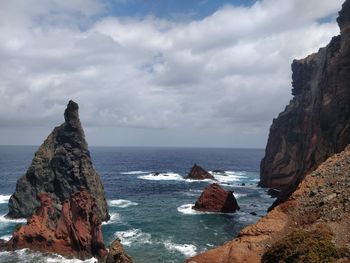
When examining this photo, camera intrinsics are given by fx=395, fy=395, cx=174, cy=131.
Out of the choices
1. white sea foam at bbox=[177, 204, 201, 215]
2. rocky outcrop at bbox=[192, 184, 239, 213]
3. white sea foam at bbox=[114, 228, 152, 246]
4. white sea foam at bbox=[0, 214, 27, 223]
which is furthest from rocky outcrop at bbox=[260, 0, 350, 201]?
white sea foam at bbox=[0, 214, 27, 223]

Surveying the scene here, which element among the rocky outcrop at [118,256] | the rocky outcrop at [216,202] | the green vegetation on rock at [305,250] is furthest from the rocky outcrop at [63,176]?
the green vegetation on rock at [305,250]

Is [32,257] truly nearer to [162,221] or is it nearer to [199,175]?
[162,221]

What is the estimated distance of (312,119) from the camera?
3740 inches

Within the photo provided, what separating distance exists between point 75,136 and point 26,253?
30.0 m

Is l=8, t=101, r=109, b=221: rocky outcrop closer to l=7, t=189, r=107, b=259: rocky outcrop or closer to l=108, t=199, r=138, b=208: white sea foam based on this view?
l=108, t=199, r=138, b=208: white sea foam

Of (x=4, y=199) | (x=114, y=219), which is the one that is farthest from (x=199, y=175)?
(x=114, y=219)

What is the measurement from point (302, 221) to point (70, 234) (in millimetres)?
36603

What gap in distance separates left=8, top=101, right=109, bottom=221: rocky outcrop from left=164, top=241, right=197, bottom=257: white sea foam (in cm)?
2055

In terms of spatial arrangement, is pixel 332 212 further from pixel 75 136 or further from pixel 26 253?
pixel 75 136

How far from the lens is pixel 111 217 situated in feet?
261

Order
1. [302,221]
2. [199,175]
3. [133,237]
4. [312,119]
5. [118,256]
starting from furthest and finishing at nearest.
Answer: [199,175]
[312,119]
[133,237]
[118,256]
[302,221]

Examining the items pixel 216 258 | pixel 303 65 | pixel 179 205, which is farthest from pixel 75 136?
pixel 303 65

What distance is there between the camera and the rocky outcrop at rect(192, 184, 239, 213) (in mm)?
85125

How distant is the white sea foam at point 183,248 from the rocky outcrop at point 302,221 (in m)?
23.3
